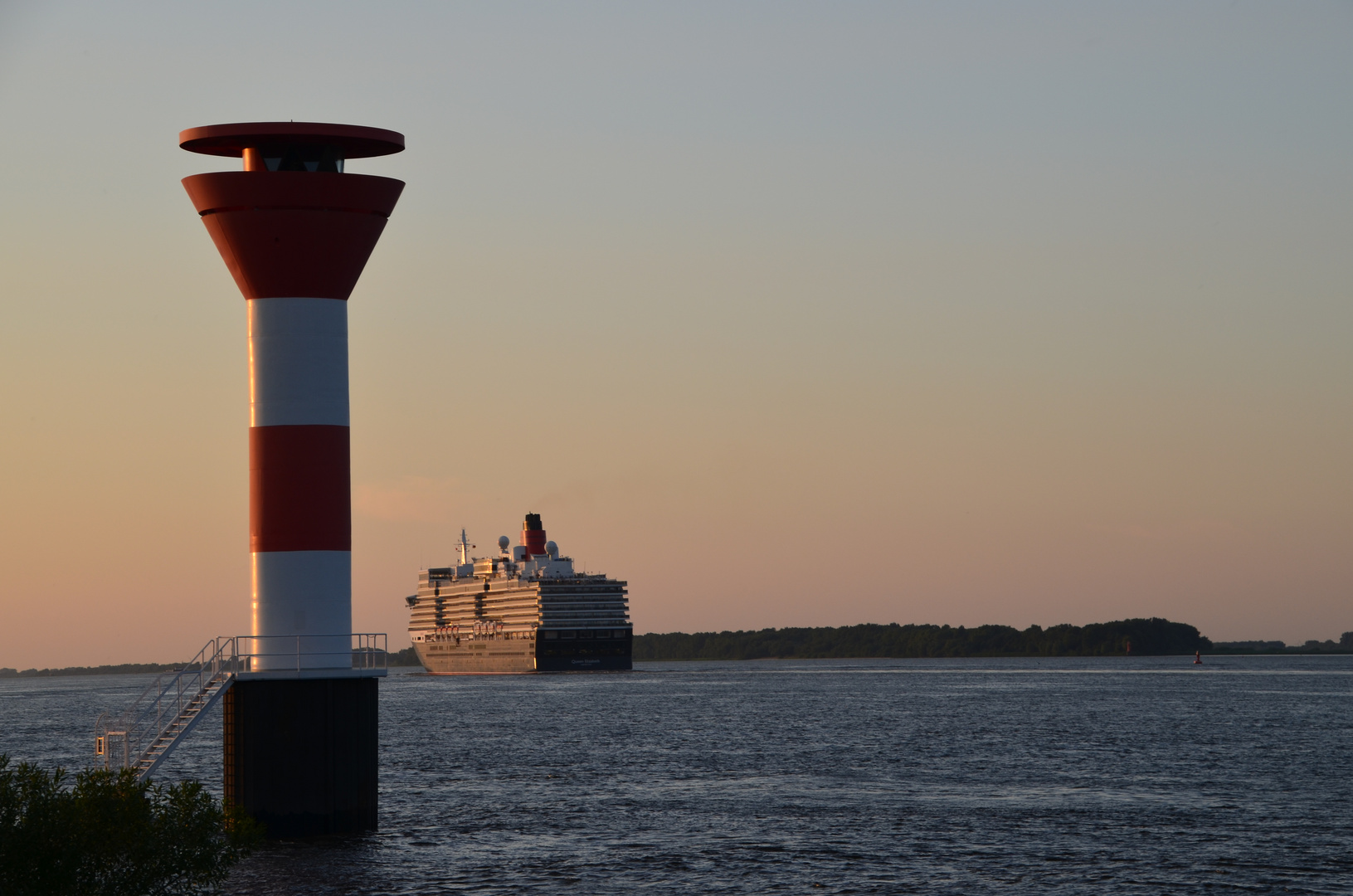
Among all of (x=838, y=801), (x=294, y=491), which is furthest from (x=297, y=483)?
(x=838, y=801)

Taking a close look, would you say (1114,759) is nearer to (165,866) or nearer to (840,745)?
(840,745)

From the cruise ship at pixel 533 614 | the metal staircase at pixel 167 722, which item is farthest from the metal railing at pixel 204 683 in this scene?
the cruise ship at pixel 533 614

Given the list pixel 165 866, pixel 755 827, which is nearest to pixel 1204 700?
pixel 755 827

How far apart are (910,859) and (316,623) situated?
1290 centimetres

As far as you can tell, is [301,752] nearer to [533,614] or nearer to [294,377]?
[294,377]

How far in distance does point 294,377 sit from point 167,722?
7.07 m

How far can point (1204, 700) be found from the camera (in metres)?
99.4

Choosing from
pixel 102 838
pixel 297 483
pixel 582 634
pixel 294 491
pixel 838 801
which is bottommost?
pixel 838 801

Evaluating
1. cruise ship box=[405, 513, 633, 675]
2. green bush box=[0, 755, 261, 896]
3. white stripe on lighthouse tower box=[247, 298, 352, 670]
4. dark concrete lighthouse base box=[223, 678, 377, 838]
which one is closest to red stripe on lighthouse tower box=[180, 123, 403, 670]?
white stripe on lighthouse tower box=[247, 298, 352, 670]

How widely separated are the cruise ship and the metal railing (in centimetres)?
12891

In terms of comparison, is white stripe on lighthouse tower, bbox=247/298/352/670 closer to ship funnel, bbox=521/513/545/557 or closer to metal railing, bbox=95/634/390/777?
metal railing, bbox=95/634/390/777

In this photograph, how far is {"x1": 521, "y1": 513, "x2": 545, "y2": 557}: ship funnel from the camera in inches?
6678

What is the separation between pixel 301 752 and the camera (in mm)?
28781

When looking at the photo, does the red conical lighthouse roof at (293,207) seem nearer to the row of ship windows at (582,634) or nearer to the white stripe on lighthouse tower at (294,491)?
the white stripe on lighthouse tower at (294,491)
